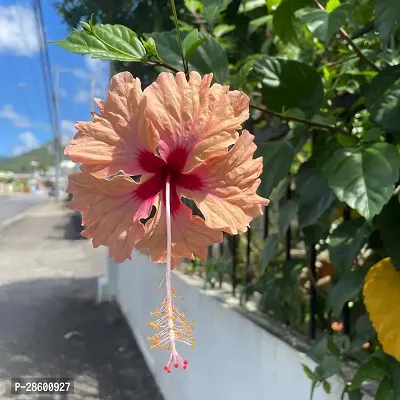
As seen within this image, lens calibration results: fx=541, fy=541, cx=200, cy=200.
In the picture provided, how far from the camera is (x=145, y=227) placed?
0.38 metres

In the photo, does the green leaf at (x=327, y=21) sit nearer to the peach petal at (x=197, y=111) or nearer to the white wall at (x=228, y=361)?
the peach petal at (x=197, y=111)

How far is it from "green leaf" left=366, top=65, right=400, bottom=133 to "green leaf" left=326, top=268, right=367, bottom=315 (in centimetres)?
25

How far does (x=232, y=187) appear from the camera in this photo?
350 mm

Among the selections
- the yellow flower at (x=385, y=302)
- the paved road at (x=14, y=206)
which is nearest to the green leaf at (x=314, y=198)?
the yellow flower at (x=385, y=302)

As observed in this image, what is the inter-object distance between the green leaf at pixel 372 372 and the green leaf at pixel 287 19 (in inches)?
20.2

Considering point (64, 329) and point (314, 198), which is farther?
point (64, 329)

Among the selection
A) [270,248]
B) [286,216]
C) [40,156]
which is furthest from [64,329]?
[286,216]

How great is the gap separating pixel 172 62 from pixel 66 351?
236cm

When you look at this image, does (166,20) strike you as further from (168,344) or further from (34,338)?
(34,338)

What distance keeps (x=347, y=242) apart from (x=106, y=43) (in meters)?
0.49

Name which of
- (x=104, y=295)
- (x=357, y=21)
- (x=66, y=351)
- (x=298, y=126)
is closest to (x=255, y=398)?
(x=298, y=126)

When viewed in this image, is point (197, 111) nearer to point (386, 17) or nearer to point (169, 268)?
point (169, 268)

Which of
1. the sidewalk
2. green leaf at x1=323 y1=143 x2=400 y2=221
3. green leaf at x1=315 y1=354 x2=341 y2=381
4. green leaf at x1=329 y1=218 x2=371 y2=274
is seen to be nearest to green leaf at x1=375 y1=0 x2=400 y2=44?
green leaf at x1=323 y1=143 x2=400 y2=221

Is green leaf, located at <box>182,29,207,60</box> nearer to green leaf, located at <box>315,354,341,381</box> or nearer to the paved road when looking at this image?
green leaf, located at <box>315,354,341,381</box>
